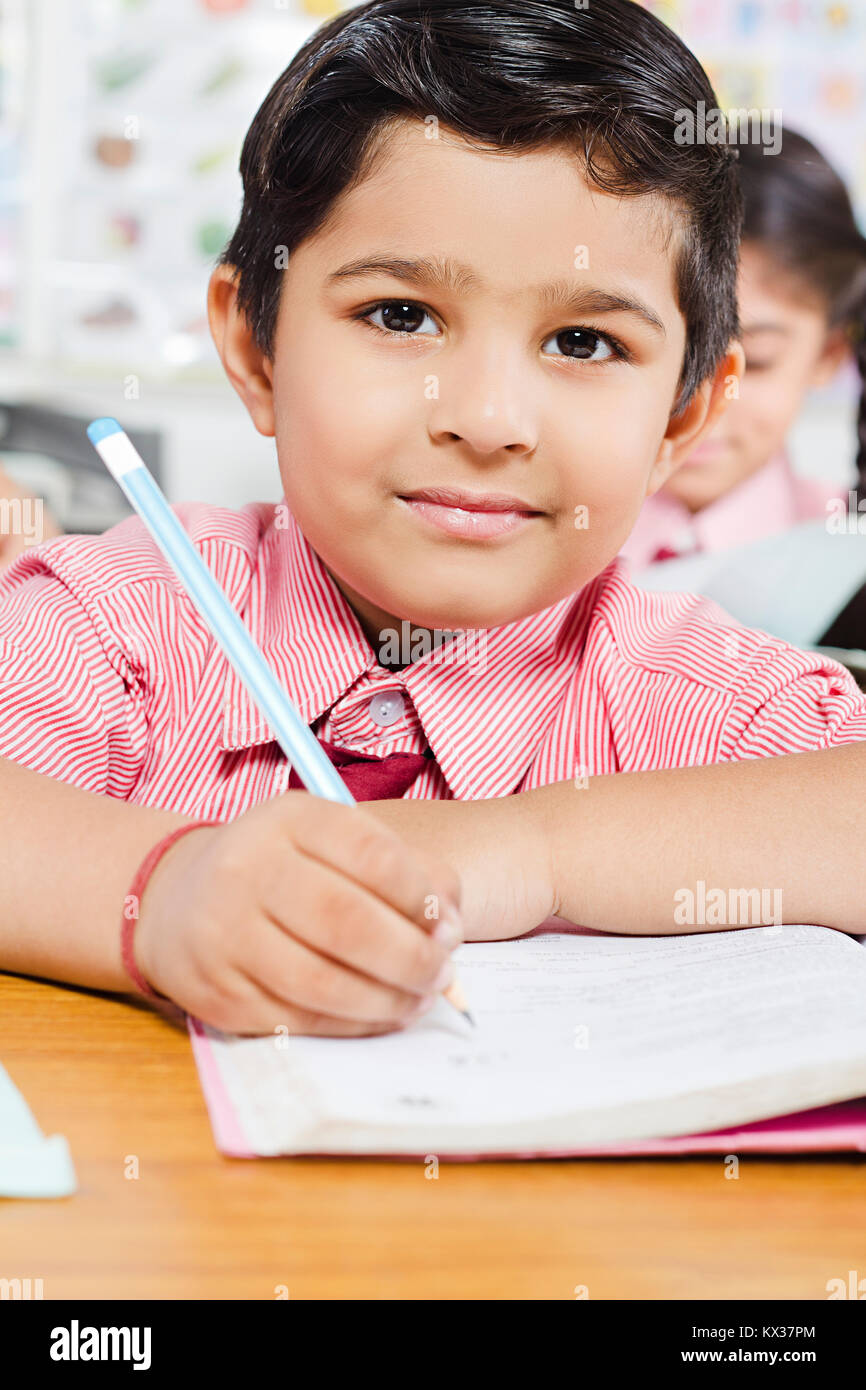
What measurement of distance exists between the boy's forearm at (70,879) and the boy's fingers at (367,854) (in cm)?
11

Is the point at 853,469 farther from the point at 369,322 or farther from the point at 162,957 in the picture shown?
the point at 162,957

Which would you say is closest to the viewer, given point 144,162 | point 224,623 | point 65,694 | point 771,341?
point 224,623

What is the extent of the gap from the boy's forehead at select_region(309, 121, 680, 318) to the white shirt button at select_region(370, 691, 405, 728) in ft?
0.76

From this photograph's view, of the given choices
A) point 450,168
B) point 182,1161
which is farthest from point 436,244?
point 182,1161

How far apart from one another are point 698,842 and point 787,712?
19 cm

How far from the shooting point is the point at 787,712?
77 cm

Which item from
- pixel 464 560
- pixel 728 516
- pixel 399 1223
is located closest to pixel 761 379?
pixel 728 516

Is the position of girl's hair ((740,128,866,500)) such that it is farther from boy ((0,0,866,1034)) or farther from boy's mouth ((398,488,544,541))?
boy's mouth ((398,488,544,541))

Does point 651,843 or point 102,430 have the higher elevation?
point 102,430

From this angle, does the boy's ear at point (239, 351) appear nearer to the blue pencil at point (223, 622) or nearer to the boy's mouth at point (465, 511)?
the boy's mouth at point (465, 511)

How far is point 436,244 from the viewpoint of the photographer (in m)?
0.65

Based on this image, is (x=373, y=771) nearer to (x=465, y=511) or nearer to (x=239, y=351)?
(x=465, y=511)

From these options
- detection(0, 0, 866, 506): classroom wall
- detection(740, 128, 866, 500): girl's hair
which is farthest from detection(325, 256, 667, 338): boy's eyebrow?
detection(0, 0, 866, 506): classroom wall
